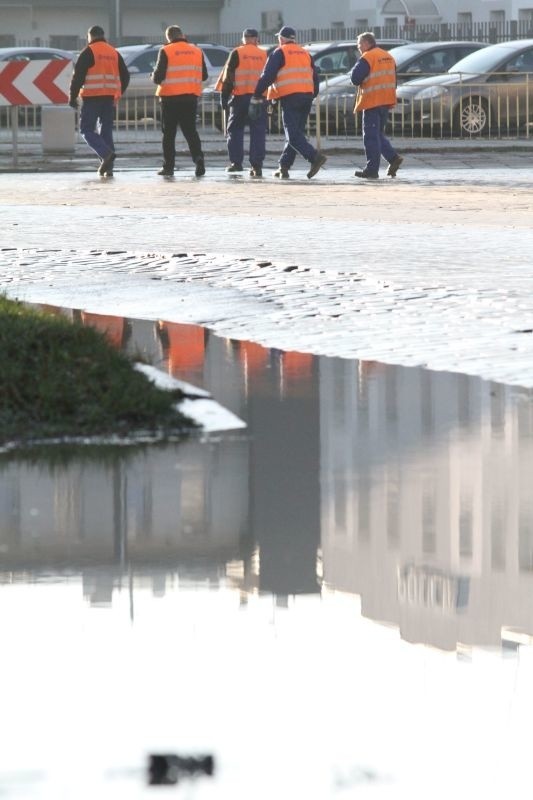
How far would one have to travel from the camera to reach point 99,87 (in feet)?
80.8

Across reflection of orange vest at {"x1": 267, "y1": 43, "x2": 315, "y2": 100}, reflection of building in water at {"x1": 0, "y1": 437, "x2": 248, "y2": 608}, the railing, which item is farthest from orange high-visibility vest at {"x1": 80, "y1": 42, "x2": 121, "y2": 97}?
reflection of building in water at {"x1": 0, "y1": 437, "x2": 248, "y2": 608}

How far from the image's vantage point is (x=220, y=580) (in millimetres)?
5188

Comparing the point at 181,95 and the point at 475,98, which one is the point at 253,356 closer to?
the point at 181,95

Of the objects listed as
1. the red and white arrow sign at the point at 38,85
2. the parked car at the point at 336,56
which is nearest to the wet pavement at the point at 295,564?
the red and white arrow sign at the point at 38,85

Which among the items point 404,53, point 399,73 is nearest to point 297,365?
point 399,73

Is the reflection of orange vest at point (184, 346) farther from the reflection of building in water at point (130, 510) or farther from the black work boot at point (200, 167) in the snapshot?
the black work boot at point (200, 167)

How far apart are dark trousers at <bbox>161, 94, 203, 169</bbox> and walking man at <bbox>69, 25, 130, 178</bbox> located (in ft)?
1.92

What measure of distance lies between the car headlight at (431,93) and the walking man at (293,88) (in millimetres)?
8367

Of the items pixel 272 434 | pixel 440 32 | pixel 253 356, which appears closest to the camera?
pixel 272 434

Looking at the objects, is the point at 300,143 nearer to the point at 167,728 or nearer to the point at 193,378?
the point at 193,378

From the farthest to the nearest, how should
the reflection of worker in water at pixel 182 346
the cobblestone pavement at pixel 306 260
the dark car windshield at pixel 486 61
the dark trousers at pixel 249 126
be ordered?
1. the dark car windshield at pixel 486 61
2. the dark trousers at pixel 249 126
3. the cobblestone pavement at pixel 306 260
4. the reflection of worker in water at pixel 182 346

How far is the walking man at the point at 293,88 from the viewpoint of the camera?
23.9m

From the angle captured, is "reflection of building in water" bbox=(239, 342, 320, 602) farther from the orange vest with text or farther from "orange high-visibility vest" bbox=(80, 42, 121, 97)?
the orange vest with text

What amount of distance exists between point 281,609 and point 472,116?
94.1 feet
